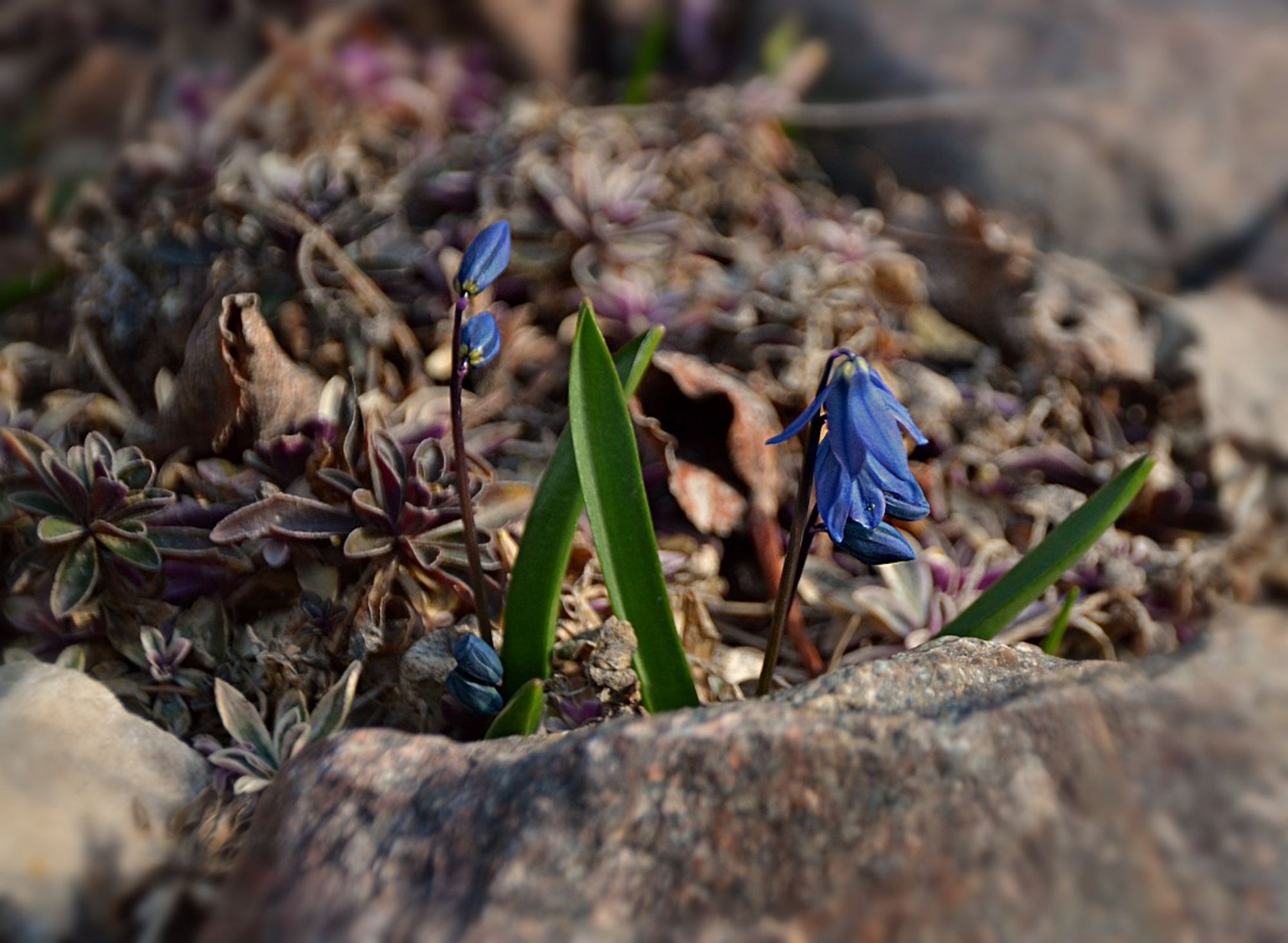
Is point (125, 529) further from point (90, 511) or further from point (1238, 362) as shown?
point (1238, 362)

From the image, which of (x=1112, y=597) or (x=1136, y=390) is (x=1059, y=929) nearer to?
(x=1112, y=597)

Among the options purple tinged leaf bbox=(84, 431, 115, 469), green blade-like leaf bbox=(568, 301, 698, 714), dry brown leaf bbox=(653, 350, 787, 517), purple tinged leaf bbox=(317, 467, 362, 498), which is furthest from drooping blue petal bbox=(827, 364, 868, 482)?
purple tinged leaf bbox=(84, 431, 115, 469)

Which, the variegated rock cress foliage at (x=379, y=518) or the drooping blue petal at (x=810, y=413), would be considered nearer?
the drooping blue petal at (x=810, y=413)

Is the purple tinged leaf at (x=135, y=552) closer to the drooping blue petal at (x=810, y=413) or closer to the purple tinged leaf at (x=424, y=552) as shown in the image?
the purple tinged leaf at (x=424, y=552)

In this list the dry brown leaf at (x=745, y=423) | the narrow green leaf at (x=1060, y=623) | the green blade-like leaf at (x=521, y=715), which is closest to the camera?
the green blade-like leaf at (x=521, y=715)

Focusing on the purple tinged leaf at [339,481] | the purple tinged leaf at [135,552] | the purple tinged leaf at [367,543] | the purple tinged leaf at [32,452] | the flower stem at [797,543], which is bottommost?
the purple tinged leaf at [135,552]

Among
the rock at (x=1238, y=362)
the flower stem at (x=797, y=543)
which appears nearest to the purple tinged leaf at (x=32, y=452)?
the flower stem at (x=797, y=543)

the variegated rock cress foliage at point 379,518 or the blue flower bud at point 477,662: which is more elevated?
the variegated rock cress foliage at point 379,518
